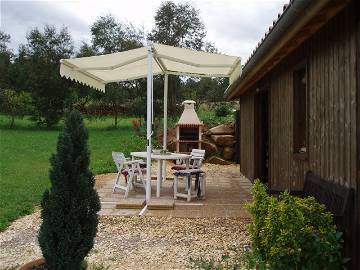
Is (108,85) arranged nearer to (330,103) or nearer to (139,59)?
(139,59)

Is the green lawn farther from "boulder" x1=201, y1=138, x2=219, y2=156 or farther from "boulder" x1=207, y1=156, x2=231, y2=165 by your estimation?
"boulder" x1=207, y1=156, x2=231, y2=165

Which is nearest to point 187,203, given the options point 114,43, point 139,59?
point 139,59

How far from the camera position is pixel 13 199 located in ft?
25.5

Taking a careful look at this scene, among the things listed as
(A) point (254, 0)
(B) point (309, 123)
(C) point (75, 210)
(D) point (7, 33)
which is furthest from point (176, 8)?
(D) point (7, 33)

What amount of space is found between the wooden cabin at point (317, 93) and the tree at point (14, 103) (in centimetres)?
2125

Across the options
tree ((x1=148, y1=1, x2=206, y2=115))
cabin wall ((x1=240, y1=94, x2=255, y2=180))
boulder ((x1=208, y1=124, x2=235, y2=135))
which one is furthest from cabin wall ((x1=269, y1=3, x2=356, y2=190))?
tree ((x1=148, y1=1, x2=206, y2=115))

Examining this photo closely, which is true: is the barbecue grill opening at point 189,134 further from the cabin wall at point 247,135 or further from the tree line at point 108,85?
the tree line at point 108,85

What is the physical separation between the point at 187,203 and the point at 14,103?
68.4 feet

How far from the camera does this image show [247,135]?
11234mm

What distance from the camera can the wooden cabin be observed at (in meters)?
3.53

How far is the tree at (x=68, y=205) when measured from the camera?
3295 millimetres

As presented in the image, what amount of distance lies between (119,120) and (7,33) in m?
26.2

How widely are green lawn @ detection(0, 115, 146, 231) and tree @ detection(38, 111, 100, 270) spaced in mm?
2883

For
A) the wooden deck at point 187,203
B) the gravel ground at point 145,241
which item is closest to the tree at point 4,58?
the wooden deck at point 187,203
